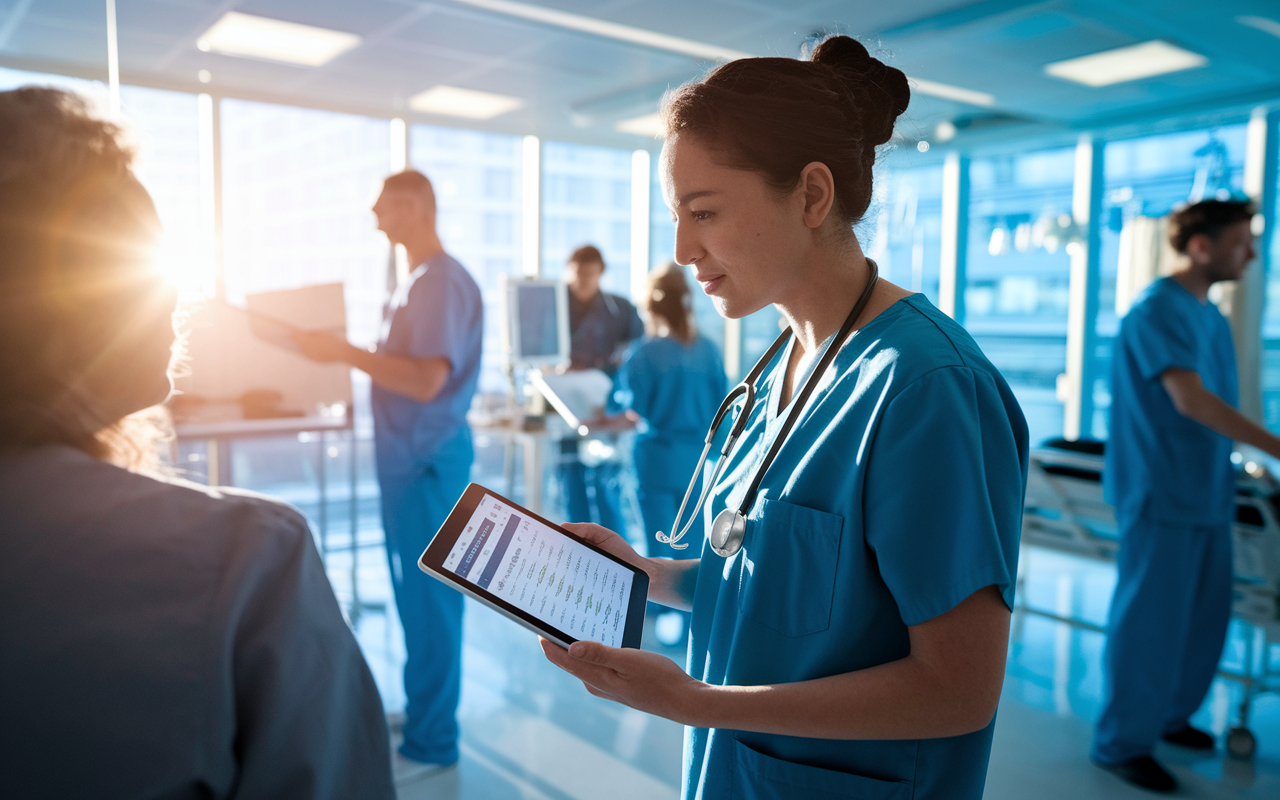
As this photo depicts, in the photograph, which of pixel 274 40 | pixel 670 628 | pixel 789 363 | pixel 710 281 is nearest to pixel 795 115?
pixel 710 281

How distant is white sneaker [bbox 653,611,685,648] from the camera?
3277 mm

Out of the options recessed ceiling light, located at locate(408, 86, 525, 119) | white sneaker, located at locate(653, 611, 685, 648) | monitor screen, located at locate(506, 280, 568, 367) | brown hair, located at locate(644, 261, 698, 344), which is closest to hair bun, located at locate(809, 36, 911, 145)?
brown hair, located at locate(644, 261, 698, 344)

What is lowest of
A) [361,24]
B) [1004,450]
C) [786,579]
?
[786,579]

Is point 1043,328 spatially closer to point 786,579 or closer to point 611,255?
point 611,255

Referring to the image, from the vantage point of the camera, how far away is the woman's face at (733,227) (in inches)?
33.7

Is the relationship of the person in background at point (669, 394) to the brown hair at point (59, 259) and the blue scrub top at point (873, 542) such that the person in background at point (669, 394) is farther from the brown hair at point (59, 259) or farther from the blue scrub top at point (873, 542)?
the brown hair at point (59, 259)

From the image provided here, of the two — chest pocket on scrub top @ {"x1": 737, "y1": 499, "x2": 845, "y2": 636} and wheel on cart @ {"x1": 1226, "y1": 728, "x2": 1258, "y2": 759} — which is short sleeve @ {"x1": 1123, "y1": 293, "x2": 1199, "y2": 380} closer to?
wheel on cart @ {"x1": 1226, "y1": 728, "x2": 1258, "y2": 759}

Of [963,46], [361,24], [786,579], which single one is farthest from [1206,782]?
[361,24]

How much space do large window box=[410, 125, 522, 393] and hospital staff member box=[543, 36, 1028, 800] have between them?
13.9 feet

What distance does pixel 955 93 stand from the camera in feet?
15.4

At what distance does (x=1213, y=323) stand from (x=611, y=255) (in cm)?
A: 412

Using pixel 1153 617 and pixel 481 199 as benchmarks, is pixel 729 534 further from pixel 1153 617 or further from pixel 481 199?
pixel 481 199

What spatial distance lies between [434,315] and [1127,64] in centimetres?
377

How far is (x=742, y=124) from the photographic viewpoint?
2.74 feet
